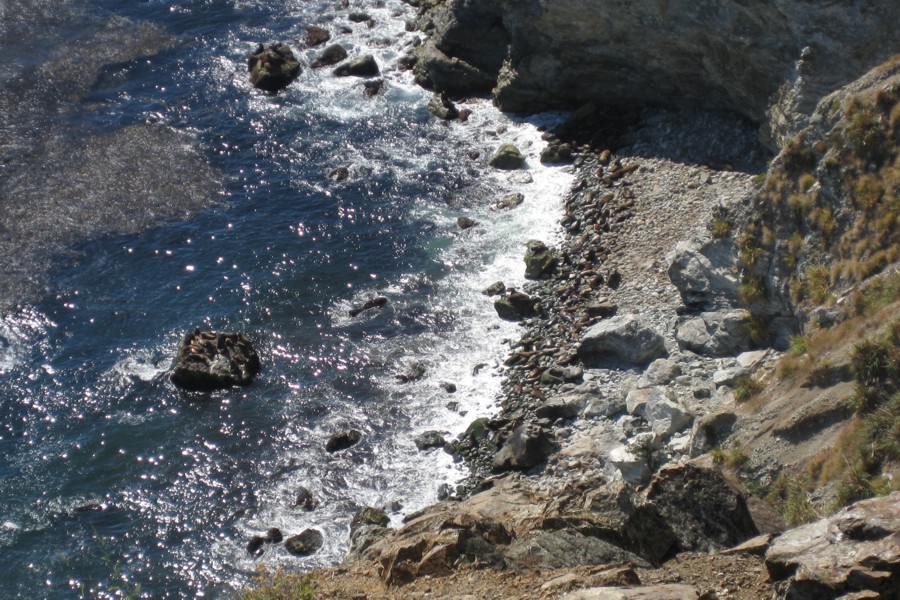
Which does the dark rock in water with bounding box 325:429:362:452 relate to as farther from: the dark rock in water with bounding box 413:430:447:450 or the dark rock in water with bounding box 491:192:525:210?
the dark rock in water with bounding box 491:192:525:210

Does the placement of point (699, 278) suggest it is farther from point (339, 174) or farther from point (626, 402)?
point (339, 174)

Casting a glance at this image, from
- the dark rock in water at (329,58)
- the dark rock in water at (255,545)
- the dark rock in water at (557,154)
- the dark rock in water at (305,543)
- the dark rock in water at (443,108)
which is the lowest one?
the dark rock in water at (255,545)

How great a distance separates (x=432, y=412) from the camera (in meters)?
38.8

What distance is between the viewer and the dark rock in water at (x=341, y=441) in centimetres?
3784

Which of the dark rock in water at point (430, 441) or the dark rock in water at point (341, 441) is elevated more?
the dark rock in water at point (430, 441)

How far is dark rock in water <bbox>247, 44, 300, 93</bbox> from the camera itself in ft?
200

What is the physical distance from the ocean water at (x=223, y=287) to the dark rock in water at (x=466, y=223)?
51 centimetres

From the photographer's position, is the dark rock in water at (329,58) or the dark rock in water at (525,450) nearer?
the dark rock in water at (525,450)

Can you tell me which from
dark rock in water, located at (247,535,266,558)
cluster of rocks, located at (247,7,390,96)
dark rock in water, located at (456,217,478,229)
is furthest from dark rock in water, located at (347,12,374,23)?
dark rock in water, located at (247,535,266,558)

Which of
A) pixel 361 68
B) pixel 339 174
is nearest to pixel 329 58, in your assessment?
pixel 361 68

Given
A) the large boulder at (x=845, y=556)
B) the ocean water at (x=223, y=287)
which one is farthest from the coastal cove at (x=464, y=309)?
the ocean water at (x=223, y=287)

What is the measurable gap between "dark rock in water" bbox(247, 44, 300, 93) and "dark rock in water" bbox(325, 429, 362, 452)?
3012 cm

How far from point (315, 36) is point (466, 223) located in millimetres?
23990

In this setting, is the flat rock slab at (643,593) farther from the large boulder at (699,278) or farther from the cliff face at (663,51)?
the cliff face at (663,51)
